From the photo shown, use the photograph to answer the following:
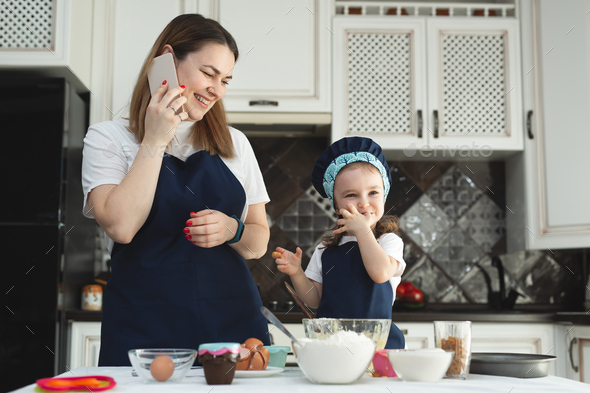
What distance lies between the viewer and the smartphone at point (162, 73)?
117cm

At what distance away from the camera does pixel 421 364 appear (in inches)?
29.9

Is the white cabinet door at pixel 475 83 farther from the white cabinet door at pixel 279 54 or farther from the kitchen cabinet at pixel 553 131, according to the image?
the white cabinet door at pixel 279 54

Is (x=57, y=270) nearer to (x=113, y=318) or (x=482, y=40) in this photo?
(x=113, y=318)

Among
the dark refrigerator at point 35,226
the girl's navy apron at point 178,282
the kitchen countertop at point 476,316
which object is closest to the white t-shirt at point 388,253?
the girl's navy apron at point 178,282

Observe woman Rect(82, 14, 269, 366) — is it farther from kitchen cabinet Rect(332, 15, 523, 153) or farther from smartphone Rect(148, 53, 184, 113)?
Answer: kitchen cabinet Rect(332, 15, 523, 153)

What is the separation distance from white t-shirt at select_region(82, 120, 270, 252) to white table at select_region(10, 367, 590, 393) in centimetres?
41

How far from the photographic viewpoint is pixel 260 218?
50.1 inches

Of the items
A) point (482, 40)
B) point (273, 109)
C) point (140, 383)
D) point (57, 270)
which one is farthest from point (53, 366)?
point (482, 40)

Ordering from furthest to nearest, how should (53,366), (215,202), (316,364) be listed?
(53,366), (215,202), (316,364)

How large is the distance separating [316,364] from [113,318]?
517 mm

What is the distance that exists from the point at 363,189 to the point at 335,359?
610 millimetres

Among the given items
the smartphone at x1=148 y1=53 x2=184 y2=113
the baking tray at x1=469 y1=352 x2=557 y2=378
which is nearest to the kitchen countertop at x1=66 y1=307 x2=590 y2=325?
the smartphone at x1=148 y1=53 x2=184 y2=113

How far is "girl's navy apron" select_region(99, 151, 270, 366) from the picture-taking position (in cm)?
107

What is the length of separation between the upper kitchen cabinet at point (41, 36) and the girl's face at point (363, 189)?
155cm
